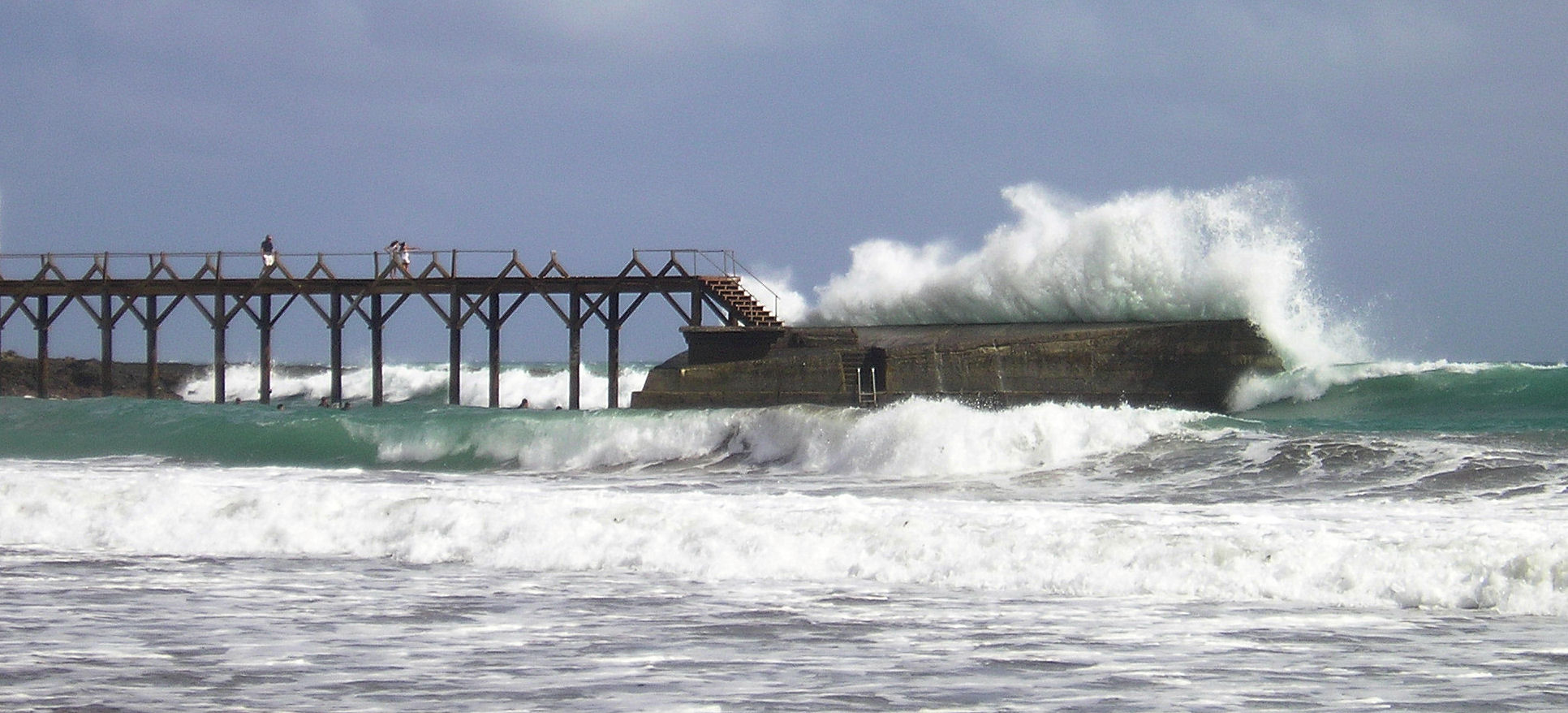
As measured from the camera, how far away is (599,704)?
6480 mm

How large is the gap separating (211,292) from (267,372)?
7.95ft

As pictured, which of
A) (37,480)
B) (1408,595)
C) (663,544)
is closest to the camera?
(1408,595)

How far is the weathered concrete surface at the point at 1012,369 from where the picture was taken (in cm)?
2445

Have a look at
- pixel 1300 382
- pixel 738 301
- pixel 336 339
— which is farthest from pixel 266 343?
pixel 1300 382

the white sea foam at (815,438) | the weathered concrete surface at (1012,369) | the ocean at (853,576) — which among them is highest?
the weathered concrete surface at (1012,369)

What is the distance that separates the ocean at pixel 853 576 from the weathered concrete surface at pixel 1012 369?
3938 millimetres

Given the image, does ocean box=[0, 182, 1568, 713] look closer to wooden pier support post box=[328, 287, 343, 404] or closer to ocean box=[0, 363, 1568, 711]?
ocean box=[0, 363, 1568, 711]

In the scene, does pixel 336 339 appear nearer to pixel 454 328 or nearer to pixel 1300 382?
pixel 454 328

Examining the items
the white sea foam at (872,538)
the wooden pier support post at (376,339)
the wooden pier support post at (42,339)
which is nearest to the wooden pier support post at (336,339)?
the wooden pier support post at (376,339)

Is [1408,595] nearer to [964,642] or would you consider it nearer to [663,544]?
[964,642]

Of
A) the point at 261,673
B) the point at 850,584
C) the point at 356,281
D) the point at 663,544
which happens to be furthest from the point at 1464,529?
the point at 356,281

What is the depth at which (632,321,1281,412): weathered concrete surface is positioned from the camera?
24453 millimetres

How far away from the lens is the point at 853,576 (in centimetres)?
1074

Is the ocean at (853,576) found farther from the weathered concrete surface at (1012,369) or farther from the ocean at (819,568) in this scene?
the weathered concrete surface at (1012,369)
